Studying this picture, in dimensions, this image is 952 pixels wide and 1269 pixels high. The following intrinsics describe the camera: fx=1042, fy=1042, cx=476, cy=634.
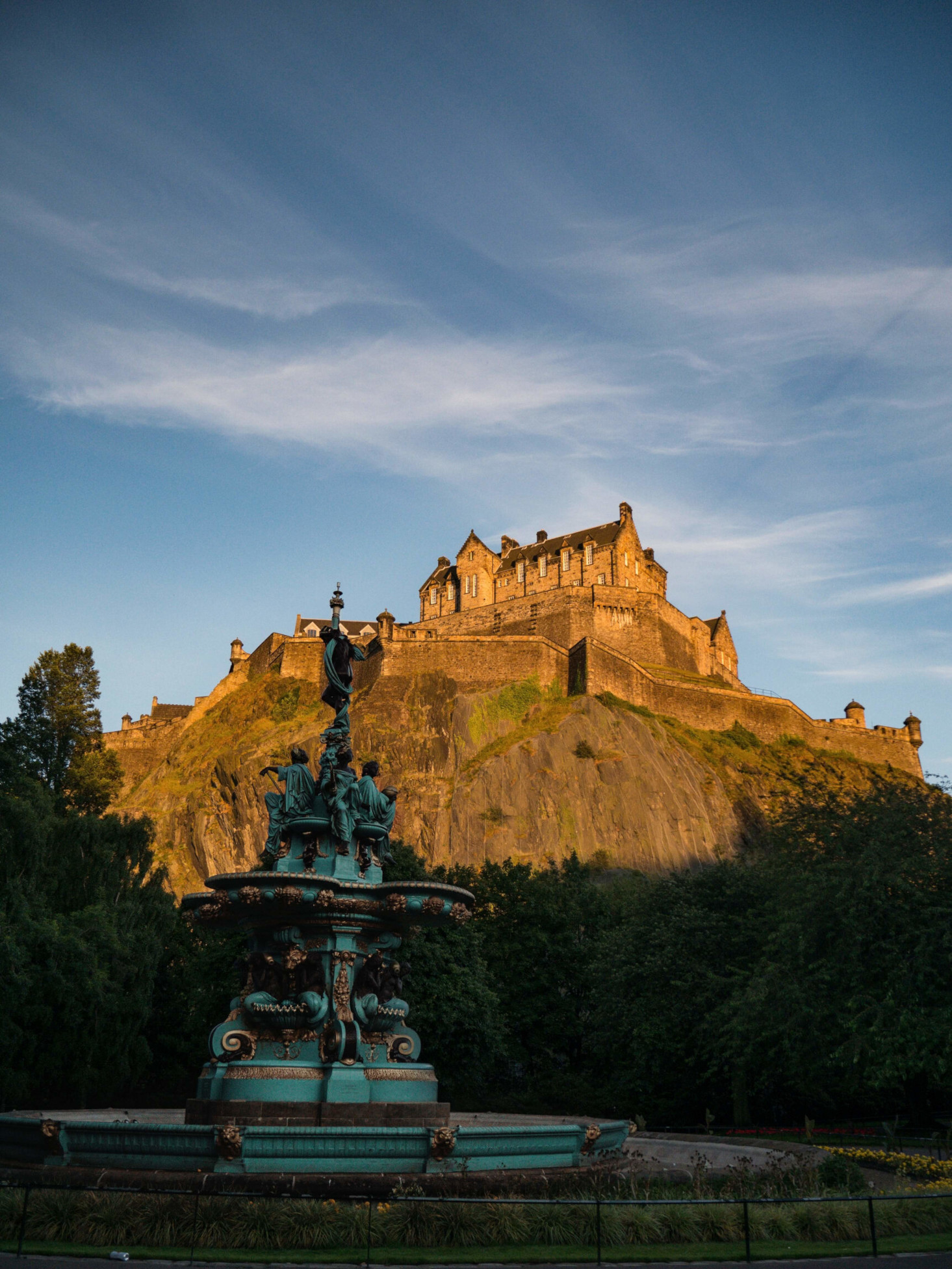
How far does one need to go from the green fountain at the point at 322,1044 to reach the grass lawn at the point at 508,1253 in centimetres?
148

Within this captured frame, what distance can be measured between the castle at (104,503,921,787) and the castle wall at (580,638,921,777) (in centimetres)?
10

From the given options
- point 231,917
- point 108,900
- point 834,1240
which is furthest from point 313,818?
point 108,900

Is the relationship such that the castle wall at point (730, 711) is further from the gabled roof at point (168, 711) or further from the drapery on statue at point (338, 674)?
the drapery on statue at point (338, 674)

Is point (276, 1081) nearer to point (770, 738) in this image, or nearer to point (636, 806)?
point (636, 806)

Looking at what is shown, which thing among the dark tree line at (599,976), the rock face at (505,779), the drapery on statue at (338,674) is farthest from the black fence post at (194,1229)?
the rock face at (505,779)

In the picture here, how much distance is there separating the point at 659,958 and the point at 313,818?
18.1 m

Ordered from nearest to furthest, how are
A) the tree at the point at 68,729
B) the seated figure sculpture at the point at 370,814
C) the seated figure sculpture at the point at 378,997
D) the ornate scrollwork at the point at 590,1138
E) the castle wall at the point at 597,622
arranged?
the ornate scrollwork at the point at 590,1138
the seated figure sculpture at the point at 378,997
the seated figure sculpture at the point at 370,814
the tree at the point at 68,729
the castle wall at the point at 597,622

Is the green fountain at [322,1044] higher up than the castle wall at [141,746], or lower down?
lower down

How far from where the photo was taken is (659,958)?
29672 mm

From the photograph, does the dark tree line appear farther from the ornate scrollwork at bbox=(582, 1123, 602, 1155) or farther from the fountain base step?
the fountain base step

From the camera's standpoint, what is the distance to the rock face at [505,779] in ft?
205

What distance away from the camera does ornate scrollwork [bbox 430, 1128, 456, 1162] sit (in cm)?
1105

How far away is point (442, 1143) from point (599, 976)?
22.4m

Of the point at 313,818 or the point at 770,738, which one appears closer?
the point at 313,818
